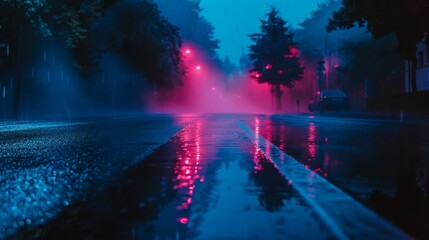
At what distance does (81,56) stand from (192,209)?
1249 inches

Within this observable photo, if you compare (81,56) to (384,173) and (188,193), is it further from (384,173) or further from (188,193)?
(188,193)

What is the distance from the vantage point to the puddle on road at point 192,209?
3.95m

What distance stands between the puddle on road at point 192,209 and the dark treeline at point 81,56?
59.5 feet

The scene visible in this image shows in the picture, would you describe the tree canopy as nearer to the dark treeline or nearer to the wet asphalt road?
the dark treeline

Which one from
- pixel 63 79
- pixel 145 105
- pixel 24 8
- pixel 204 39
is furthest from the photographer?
pixel 204 39

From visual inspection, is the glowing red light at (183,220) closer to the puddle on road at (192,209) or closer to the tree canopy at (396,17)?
the puddle on road at (192,209)

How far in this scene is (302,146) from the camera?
11.8 meters

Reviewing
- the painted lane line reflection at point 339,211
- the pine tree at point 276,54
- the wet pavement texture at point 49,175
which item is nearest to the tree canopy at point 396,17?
the wet pavement texture at point 49,175

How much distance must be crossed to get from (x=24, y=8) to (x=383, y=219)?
21.2 metres

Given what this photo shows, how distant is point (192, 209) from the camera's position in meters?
4.74

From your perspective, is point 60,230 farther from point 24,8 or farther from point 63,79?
point 63,79

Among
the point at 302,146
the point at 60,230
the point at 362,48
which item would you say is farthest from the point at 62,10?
the point at 362,48

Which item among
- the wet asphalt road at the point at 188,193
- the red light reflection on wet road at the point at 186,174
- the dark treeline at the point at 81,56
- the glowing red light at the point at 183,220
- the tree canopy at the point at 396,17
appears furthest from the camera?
the dark treeline at the point at 81,56

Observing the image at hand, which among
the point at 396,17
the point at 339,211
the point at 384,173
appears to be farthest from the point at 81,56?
the point at 339,211
